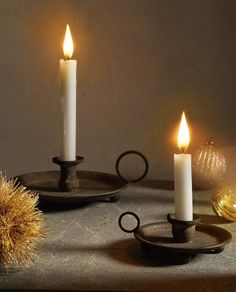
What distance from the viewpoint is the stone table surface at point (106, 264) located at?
2.34ft

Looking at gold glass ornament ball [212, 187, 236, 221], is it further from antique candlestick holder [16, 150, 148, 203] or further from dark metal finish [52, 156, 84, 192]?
dark metal finish [52, 156, 84, 192]

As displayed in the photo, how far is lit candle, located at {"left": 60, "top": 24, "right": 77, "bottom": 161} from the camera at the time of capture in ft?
3.39

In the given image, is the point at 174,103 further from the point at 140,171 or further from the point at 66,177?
the point at 66,177

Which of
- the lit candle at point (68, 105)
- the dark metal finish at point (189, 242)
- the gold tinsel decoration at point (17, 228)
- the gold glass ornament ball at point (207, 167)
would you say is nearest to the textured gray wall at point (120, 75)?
the gold glass ornament ball at point (207, 167)

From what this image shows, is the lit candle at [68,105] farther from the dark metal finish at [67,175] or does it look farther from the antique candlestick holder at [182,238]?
the antique candlestick holder at [182,238]

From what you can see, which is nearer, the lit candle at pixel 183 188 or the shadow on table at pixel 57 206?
the lit candle at pixel 183 188

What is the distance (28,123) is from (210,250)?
0.63 meters

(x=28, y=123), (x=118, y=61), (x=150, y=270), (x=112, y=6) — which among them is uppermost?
(x=112, y=6)

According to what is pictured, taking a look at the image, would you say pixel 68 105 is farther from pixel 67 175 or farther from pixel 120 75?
pixel 120 75

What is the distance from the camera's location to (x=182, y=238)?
80 cm

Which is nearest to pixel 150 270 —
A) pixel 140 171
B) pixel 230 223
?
pixel 230 223

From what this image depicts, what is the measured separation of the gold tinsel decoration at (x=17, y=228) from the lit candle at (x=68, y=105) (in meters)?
0.26

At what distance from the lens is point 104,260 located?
79 cm

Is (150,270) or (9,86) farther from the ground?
(9,86)
